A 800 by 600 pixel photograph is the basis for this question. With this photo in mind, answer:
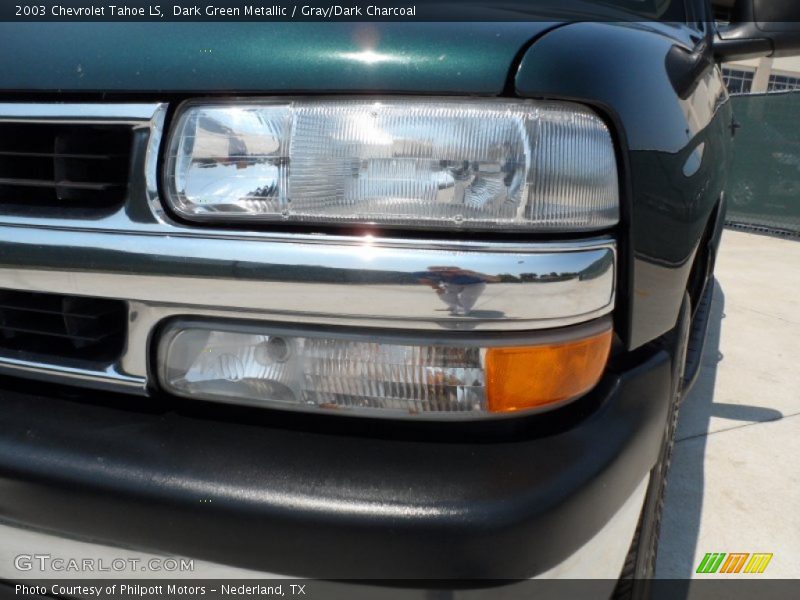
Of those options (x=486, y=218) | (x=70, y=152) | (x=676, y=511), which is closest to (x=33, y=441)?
(x=70, y=152)

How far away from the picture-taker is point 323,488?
0.95 meters

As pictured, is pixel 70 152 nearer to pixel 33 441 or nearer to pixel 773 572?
pixel 33 441

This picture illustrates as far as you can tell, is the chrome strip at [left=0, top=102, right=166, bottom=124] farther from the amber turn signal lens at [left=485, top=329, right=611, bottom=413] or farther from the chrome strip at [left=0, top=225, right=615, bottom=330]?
the amber turn signal lens at [left=485, top=329, right=611, bottom=413]

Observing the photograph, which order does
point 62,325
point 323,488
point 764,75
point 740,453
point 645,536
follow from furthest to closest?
point 764,75 → point 740,453 → point 645,536 → point 62,325 → point 323,488

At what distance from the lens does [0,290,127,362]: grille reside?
117 centimetres

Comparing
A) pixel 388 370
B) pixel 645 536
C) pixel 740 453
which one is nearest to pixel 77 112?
pixel 388 370

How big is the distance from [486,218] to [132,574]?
2.54ft

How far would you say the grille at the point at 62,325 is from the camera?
1167mm

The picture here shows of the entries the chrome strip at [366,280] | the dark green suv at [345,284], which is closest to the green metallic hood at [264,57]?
the dark green suv at [345,284]

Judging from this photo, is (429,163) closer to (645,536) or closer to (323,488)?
(323,488)

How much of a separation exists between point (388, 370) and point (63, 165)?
64 cm

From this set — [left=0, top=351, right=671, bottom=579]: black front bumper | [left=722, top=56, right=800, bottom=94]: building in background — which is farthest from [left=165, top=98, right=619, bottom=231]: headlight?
[left=722, top=56, right=800, bottom=94]: building in background

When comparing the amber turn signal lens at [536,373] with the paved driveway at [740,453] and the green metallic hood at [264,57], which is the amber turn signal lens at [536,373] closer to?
the green metallic hood at [264,57]

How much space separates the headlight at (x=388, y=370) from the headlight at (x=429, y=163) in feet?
0.59
